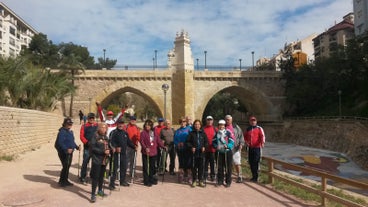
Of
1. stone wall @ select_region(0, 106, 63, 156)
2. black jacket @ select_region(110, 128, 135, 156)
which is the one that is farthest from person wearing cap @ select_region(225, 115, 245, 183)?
stone wall @ select_region(0, 106, 63, 156)

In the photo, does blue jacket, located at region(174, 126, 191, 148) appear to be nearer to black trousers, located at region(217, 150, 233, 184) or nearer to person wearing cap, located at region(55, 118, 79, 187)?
black trousers, located at region(217, 150, 233, 184)

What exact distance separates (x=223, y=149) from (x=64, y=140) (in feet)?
12.0

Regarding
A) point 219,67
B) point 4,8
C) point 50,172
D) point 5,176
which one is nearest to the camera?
point 5,176

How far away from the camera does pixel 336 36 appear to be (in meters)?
55.2

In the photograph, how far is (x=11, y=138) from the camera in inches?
481

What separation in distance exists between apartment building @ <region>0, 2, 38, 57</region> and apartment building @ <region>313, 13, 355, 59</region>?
153ft

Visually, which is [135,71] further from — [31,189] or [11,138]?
[31,189]

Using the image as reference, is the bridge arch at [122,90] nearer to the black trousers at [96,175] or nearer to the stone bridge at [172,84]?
the stone bridge at [172,84]

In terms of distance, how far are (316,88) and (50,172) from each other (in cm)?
3220

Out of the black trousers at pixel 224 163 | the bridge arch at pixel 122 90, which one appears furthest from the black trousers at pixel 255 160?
the bridge arch at pixel 122 90

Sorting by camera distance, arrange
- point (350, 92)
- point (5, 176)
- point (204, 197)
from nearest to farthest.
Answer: point (204, 197), point (5, 176), point (350, 92)

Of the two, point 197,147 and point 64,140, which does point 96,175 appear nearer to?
point 64,140

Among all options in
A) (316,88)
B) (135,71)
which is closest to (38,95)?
(135,71)

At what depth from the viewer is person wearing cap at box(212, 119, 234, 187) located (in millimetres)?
8375
